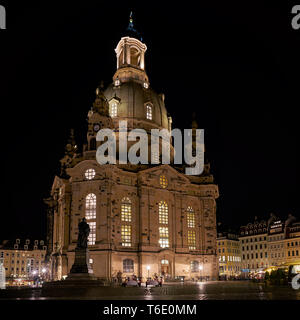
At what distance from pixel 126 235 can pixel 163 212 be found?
27.5 ft

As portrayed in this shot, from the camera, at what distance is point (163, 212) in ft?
237

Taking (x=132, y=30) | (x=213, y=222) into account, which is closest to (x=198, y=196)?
(x=213, y=222)

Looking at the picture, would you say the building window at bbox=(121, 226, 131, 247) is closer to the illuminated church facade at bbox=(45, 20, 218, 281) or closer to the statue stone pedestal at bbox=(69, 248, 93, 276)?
the illuminated church facade at bbox=(45, 20, 218, 281)

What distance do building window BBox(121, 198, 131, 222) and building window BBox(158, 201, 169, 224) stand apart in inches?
231

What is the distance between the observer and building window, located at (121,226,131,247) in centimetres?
6683

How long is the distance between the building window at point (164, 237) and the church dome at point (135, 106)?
20307 mm

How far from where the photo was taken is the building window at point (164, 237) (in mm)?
70875

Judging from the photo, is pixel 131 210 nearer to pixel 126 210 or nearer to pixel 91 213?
pixel 126 210

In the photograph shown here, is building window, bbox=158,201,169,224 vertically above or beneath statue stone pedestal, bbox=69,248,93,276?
above

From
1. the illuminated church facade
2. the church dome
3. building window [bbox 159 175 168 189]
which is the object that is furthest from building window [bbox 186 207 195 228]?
the church dome

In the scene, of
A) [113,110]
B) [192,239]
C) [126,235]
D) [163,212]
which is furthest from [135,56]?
[126,235]

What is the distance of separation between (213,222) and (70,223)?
26.3m
